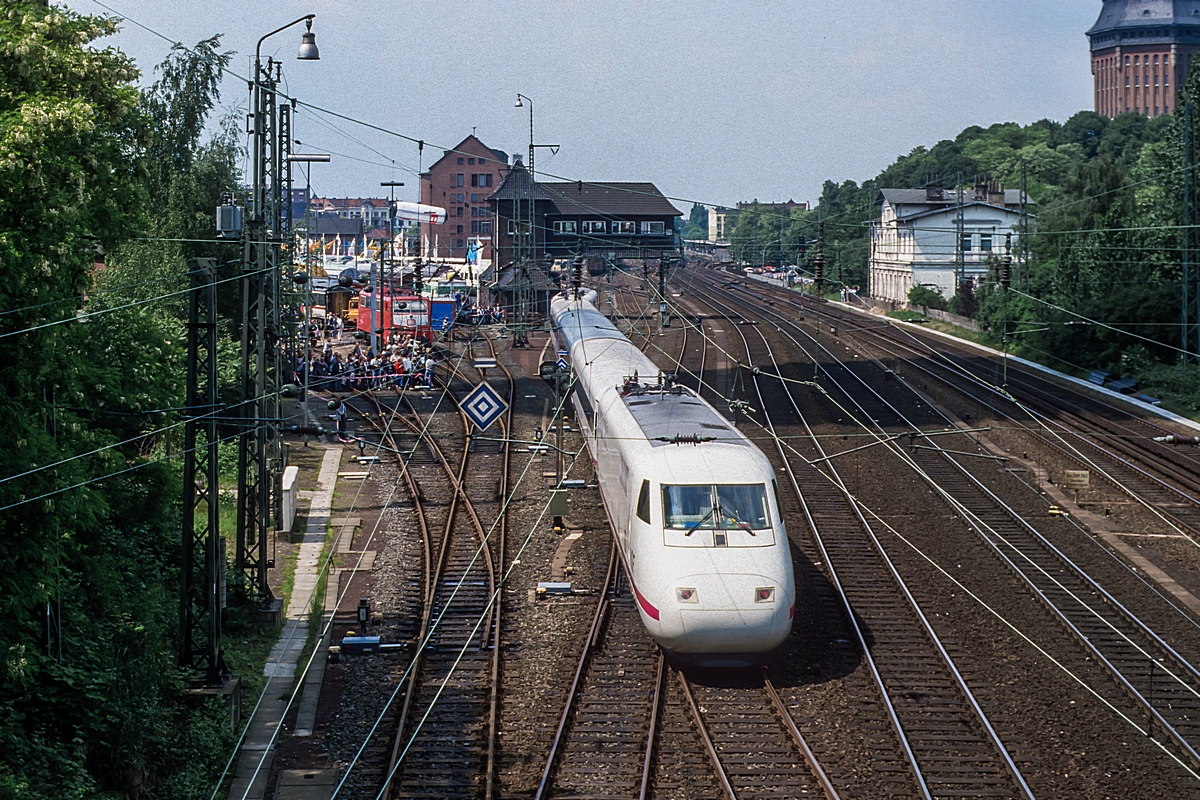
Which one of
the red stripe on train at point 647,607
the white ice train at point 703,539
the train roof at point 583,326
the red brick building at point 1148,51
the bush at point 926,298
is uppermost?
the red brick building at point 1148,51

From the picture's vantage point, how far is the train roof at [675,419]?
19250 mm

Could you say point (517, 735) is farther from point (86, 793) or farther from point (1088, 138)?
point (1088, 138)

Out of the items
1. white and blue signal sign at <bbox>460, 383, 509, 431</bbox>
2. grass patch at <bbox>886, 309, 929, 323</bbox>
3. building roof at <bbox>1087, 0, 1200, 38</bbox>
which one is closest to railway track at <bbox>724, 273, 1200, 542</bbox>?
white and blue signal sign at <bbox>460, 383, 509, 431</bbox>

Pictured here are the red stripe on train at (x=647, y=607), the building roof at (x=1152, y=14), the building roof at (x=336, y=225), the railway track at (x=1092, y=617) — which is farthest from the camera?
the building roof at (x=1152, y=14)

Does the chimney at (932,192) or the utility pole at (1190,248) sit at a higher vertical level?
the chimney at (932,192)

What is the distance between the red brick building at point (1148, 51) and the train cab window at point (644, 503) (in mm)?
162127

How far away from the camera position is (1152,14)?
165m

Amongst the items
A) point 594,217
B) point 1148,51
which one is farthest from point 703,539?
point 1148,51

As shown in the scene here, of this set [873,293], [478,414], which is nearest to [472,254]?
[873,293]

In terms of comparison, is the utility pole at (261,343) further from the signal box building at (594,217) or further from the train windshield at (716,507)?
the signal box building at (594,217)

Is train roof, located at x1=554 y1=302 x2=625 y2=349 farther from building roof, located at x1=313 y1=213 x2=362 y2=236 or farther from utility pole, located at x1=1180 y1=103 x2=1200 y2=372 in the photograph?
building roof, located at x1=313 y1=213 x2=362 y2=236

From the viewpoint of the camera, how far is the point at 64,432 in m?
16.0

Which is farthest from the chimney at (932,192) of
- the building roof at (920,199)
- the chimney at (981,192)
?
the chimney at (981,192)

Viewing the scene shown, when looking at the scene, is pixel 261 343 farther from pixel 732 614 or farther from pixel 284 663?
pixel 732 614
